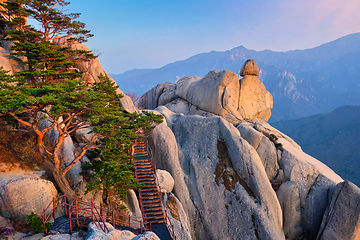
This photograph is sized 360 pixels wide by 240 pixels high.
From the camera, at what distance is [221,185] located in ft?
73.4

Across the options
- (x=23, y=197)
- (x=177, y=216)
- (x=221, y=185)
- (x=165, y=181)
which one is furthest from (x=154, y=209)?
(x=23, y=197)

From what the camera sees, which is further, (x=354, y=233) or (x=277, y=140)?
(x=277, y=140)

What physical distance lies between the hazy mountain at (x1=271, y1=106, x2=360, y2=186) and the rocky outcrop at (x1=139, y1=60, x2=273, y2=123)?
290ft

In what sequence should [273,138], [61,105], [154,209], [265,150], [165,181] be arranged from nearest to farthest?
[61,105] < [154,209] < [165,181] < [265,150] < [273,138]

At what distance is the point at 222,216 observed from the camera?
2125 cm

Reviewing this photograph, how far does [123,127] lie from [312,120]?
593 ft

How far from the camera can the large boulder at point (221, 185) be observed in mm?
20828

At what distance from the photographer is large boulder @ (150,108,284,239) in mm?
20828

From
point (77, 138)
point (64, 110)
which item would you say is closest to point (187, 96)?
point (77, 138)

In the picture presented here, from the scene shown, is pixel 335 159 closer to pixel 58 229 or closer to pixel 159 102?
pixel 159 102

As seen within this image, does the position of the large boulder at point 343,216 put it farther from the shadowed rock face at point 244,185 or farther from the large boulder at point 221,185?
the large boulder at point 221,185

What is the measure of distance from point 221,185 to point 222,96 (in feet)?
47.9

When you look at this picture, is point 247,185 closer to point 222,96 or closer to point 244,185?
point 244,185

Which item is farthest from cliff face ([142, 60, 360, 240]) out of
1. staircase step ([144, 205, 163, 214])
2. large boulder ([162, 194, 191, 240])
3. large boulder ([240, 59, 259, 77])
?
large boulder ([240, 59, 259, 77])
